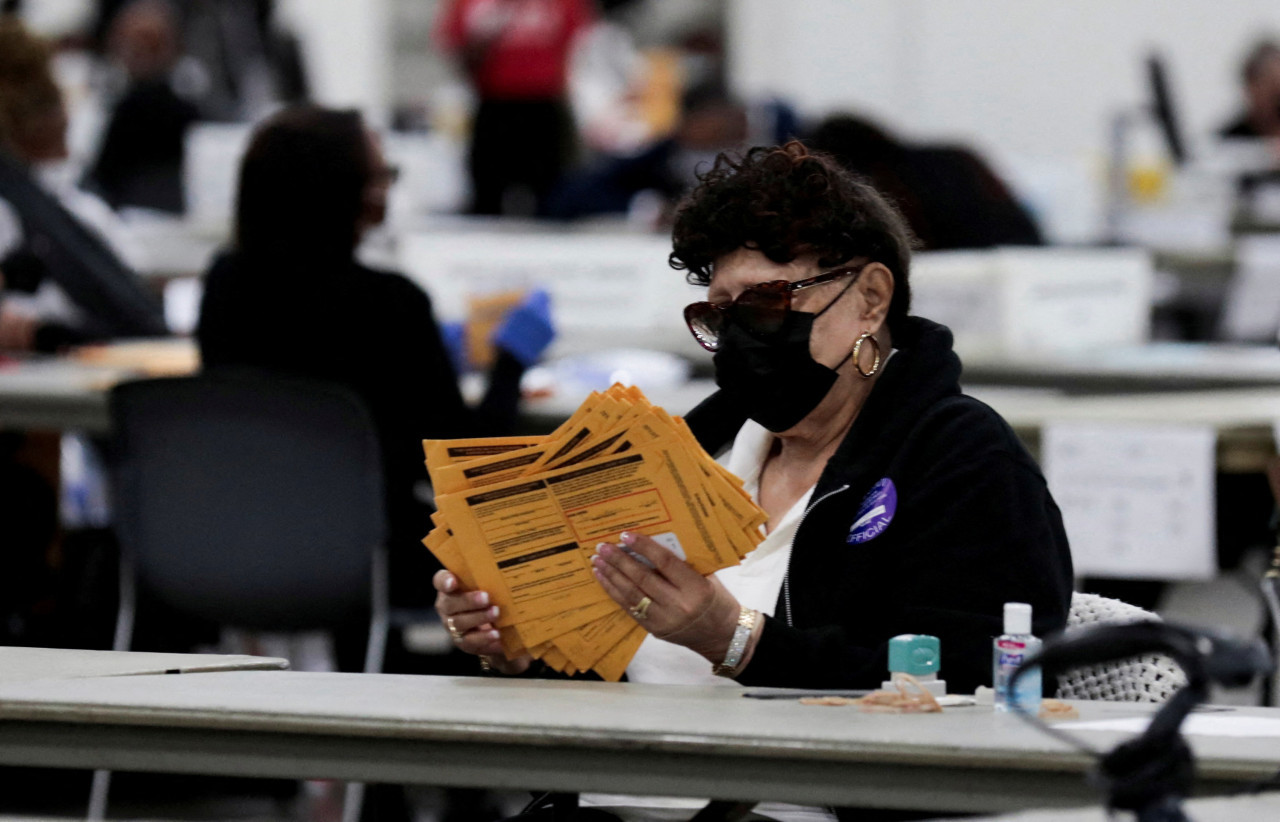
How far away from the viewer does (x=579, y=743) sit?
153 centimetres

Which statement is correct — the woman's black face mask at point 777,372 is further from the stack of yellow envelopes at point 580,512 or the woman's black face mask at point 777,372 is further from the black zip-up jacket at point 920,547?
the stack of yellow envelopes at point 580,512

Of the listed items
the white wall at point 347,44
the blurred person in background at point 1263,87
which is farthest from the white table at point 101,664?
the white wall at point 347,44

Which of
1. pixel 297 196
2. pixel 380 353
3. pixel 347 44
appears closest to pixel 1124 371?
pixel 380 353

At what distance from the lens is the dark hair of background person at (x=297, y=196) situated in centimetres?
331

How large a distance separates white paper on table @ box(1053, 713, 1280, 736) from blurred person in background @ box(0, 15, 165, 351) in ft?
10.4

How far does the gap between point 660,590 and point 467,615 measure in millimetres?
253

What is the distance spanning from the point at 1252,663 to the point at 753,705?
1.76ft

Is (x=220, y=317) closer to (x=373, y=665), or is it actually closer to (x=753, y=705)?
(x=373, y=665)

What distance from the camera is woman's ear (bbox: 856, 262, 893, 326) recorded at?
199 centimetres

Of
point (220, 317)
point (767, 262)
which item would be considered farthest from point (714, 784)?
point (220, 317)

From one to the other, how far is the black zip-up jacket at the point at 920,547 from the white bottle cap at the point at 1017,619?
13 cm

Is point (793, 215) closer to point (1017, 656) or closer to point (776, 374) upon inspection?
point (776, 374)

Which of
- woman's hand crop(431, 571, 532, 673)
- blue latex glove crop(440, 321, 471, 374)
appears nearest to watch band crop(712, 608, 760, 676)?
woman's hand crop(431, 571, 532, 673)

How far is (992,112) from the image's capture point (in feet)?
36.2
